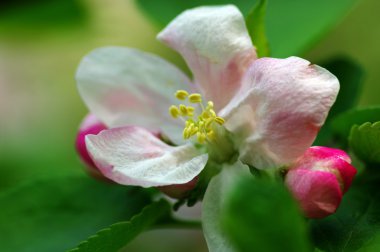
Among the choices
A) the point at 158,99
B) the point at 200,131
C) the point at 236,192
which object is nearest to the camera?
the point at 236,192

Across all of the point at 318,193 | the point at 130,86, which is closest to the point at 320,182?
the point at 318,193

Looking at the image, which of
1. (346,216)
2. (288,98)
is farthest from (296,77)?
(346,216)

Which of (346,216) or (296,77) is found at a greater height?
(296,77)

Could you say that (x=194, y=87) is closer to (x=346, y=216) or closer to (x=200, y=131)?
(x=200, y=131)

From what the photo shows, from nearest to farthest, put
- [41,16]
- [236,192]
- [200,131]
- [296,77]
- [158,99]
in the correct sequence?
[236,192]
[296,77]
[200,131]
[158,99]
[41,16]

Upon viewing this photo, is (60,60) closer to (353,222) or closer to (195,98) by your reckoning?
(195,98)

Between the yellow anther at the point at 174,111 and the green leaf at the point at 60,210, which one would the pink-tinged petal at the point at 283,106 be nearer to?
the yellow anther at the point at 174,111
